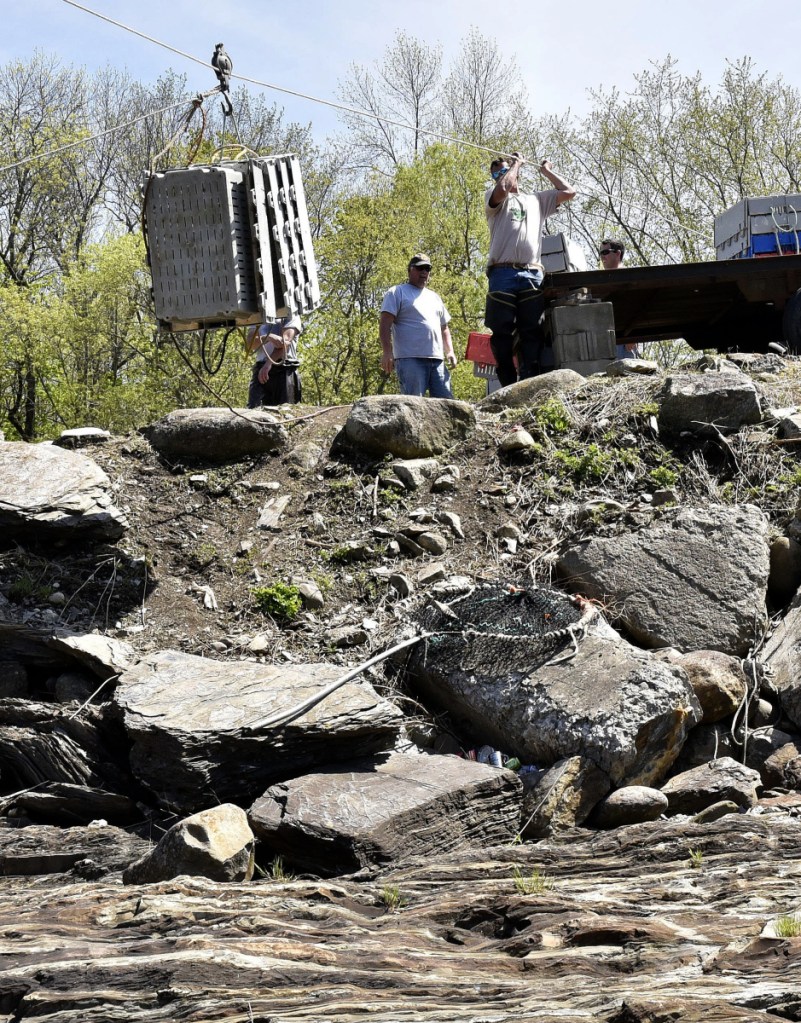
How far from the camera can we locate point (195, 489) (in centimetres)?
725

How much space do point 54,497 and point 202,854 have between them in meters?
2.96

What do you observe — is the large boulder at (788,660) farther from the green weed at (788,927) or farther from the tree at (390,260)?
the tree at (390,260)

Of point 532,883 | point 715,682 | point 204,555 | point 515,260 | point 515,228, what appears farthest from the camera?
point 515,260

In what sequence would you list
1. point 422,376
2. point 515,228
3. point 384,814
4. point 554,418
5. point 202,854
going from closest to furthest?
1. point 202,854
2. point 384,814
3. point 554,418
4. point 422,376
5. point 515,228

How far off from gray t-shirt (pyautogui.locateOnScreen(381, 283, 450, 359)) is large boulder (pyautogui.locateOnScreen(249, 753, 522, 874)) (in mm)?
4367

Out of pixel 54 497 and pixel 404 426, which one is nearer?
pixel 54 497

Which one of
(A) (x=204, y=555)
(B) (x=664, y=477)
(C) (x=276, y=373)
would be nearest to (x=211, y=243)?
(A) (x=204, y=555)

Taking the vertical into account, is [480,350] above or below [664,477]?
above

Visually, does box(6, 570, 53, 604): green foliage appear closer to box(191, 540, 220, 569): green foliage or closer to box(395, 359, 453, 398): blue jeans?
box(191, 540, 220, 569): green foliage

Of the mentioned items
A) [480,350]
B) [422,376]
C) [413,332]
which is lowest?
[422,376]

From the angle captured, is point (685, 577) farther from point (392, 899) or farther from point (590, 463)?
point (392, 899)

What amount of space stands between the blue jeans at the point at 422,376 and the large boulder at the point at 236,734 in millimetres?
3843

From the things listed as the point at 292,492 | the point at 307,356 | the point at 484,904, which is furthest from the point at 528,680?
the point at 307,356

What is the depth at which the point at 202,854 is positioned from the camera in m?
3.98
